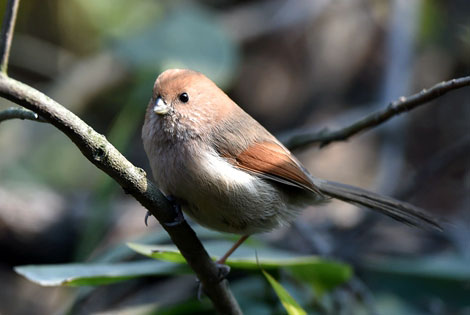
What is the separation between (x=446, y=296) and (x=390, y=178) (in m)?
1.39

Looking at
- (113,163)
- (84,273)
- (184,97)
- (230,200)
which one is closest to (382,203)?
(230,200)

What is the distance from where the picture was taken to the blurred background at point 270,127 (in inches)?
168

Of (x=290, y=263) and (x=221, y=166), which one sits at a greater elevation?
(x=221, y=166)

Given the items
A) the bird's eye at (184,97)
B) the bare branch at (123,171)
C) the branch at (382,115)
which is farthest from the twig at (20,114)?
the branch at (382,115)

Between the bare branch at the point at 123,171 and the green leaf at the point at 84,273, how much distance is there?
466mm

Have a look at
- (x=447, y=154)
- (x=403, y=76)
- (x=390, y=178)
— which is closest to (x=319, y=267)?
(x=447, y=154)

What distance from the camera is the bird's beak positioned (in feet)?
9.44

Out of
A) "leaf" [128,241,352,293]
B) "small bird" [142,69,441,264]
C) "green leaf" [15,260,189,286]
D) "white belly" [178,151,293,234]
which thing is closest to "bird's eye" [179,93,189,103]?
"small bird" [142,69,441,264]

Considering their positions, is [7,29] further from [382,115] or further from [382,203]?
[382,203]

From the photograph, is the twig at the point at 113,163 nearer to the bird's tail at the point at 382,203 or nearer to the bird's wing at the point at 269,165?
the bird's wing at the point at 269,165

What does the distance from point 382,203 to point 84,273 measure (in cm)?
158

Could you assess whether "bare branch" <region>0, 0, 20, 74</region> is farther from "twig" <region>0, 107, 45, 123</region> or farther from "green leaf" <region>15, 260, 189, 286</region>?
"green leaf" <region>15, 260, 189, 286</region>

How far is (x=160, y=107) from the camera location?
2895 mm

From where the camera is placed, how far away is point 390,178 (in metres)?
5.22
